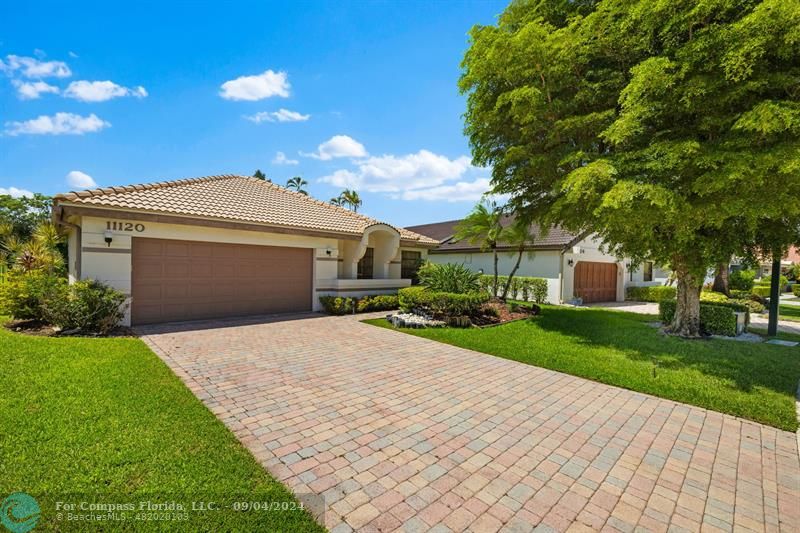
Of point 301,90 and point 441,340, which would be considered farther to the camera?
point 301,90

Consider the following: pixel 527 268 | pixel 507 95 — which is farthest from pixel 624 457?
pixel 527 268

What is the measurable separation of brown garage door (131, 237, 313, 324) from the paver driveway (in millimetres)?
4258

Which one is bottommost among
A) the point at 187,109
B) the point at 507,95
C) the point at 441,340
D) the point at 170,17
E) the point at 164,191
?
the point at 441,340

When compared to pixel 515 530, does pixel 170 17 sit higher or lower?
higher

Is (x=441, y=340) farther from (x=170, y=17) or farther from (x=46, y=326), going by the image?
(x=170, y=17)

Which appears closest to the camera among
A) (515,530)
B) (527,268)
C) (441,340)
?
(515,530)

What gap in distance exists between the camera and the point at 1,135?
14.8 metres

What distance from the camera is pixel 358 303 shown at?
44.9 ft

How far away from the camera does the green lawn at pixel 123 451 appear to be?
268 centimetres

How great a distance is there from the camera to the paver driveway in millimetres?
2857

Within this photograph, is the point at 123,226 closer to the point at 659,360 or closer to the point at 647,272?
the point at 659,360

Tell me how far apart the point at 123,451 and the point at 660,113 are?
405 inches

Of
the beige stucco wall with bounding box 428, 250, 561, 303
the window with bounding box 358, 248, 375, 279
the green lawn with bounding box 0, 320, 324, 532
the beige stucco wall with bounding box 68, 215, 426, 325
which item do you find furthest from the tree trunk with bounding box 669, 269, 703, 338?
the beige stucco wall with bounding box 68, 215, 426, 325

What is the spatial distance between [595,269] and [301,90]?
18.4 metres
